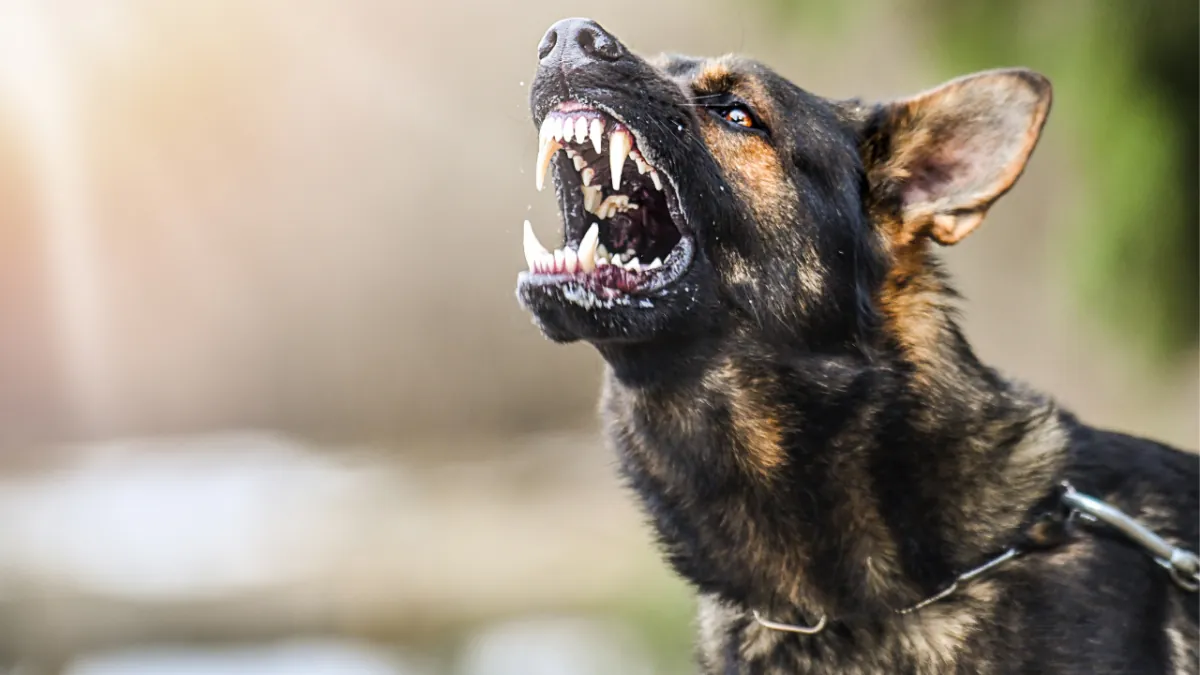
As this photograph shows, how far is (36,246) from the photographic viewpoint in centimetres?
270

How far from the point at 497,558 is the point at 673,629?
2.94ft

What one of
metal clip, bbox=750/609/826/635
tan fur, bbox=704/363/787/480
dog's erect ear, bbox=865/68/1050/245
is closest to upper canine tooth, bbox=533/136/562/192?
tan fur, bbox=704/363/787/480

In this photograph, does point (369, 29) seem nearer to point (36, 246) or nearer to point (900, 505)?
point (36, 246)

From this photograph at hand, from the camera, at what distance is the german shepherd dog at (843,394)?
1.50m

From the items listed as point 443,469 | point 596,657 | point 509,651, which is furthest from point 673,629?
point 443,469

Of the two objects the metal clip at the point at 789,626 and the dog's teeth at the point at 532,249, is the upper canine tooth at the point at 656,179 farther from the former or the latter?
the metal clip at the point at 789,626

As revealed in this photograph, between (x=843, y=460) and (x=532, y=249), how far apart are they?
59cm

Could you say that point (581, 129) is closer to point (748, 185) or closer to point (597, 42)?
point (597, 42)

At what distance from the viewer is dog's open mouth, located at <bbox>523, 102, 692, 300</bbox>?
1417 millimetres

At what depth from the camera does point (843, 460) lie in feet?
5.14

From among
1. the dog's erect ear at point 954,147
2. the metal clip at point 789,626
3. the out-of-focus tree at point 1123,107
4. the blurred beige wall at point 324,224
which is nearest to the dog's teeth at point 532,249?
the dog's erect ear at point 954,147

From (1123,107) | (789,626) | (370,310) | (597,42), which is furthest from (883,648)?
(370,310)

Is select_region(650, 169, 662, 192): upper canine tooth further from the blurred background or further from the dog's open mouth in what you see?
the blurred background

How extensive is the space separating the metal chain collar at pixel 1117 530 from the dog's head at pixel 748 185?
15.9 inches
